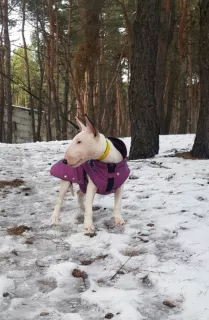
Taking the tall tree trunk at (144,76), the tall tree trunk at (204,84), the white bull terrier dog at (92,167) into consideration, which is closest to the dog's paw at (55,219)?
the white bull terrier dog at (92,167)

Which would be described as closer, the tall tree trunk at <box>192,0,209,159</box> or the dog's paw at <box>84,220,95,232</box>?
the dog's paw at <box>84,220,95,232</box>

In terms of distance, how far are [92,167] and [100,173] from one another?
0.43 ft

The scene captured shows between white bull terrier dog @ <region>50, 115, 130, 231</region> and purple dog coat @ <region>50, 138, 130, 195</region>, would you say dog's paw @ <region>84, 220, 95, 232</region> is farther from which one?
purple dog coat @ <region>50, 138, 130, 195</region>

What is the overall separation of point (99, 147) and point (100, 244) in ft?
3.27

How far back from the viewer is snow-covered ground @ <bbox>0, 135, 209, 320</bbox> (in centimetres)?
269

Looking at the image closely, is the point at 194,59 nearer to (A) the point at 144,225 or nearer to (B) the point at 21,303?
(A) the point at 144,225

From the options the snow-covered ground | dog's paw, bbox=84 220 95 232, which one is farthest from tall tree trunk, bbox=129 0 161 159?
dog's paw, bbox=84 220 95 232

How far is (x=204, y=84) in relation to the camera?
7758 millimetres

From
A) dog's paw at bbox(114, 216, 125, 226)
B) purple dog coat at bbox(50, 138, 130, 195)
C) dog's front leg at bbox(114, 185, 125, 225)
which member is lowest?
dog's paw at bbox(114, 216, 125, 226)

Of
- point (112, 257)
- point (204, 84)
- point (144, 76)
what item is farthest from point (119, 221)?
point (144, 76)

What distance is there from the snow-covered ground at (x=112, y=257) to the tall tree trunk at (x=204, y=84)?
1.87 m

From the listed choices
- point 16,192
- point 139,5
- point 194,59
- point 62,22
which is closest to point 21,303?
point 16,192

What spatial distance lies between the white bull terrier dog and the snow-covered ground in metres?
Result: 0.33

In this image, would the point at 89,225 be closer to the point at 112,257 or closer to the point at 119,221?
the point at 119,221
